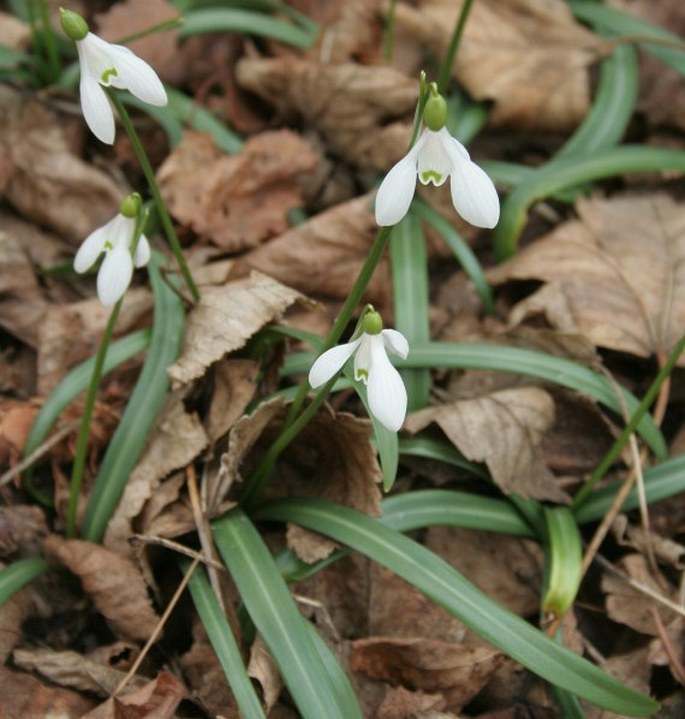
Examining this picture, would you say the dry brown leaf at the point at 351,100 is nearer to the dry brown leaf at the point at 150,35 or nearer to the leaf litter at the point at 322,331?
the leaf litter at the point at 322,331

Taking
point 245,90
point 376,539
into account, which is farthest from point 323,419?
point 245,90

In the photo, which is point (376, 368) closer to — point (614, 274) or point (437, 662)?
point (437, 662)

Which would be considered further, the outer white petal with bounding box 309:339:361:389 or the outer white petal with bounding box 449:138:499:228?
the outer white petal with bounding box 309:339:361:389

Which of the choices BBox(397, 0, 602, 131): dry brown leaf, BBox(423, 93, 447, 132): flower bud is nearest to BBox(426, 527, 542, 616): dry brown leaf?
BBox(423, 93, 447, 132): flower bud

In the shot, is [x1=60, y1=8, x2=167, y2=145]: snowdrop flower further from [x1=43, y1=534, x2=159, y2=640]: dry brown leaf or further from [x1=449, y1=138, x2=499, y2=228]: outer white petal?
[x1=43, y1=534, x2=159, y2=640]: dry brown leaf

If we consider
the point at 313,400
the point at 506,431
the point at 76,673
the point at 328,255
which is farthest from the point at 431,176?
the point at 328,255

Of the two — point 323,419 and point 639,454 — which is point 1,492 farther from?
point 639,454

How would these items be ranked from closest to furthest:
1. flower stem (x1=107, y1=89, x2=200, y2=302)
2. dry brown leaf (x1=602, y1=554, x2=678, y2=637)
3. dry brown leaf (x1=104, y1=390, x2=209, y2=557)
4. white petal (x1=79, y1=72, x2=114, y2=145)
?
white petal (x1=79, y1=72, x2=114, y2=145) → flower stem (x1=107, y1=89, x2=200, y2=302) → dry brown leaf (x1=104, y1=390, x2=209, y2=557) → dry brown leaf (x1=602, y1=554, x2=678, y2=637)
